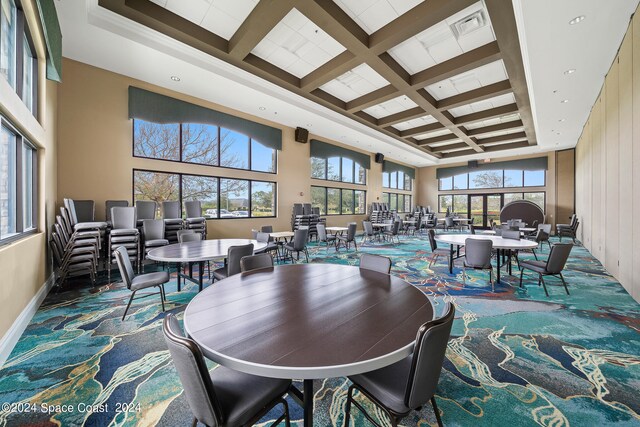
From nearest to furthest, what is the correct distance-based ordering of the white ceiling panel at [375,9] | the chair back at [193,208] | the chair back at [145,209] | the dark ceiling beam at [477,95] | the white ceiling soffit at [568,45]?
the white ceiling soffit at [568,45] < the white ceiling panel at [375,9] < the chair back at [145,209] < the chair back at [193,208] < the dark ceiling beam at [477,95]

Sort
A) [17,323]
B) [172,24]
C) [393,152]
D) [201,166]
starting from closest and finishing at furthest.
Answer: [17,323], [172,24], [201,166], [393,152]

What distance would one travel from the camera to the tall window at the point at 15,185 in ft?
8.72

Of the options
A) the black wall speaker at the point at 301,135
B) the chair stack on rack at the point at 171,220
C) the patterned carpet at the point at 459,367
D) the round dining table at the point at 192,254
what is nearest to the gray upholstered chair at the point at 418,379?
the patterned carpet at the point at 459,367

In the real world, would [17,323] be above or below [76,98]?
below

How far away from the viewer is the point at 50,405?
1732mm

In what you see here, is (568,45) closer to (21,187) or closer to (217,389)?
(217,389)

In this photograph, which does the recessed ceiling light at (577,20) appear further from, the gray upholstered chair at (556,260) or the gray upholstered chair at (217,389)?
the gray upholstered chair at (217,389)

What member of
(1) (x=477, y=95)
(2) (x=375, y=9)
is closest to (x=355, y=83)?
(2) (x=375, y=9)

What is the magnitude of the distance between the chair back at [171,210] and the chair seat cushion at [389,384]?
605 centimetres

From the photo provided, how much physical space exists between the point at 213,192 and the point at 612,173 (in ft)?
29.0

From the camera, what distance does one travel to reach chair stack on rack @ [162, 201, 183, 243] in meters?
5.64

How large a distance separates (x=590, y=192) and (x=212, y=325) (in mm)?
9880

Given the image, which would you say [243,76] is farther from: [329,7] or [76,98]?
[76,98]

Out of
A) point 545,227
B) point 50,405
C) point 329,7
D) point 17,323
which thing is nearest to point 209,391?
point 50,405
